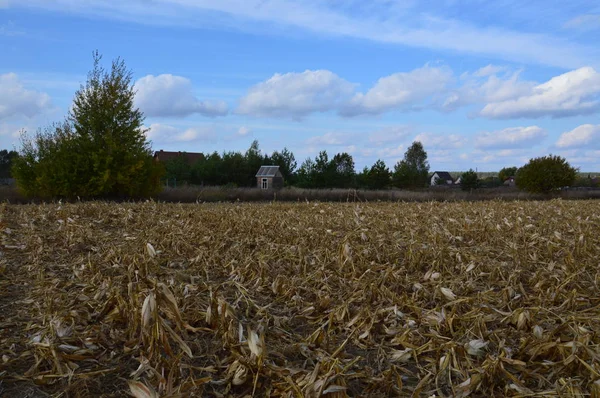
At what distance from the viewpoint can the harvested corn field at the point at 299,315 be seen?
2.66m

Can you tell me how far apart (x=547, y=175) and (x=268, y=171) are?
25.5m

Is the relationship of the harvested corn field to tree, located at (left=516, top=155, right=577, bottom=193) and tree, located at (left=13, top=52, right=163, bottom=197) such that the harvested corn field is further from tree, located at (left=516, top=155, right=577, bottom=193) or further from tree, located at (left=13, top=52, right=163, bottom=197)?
tree, located at (left=516, top=155, right=577, bottom=193)

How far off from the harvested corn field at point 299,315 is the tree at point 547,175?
3617 centimetres

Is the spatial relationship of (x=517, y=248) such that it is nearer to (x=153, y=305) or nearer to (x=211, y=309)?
(x=211, y=309)

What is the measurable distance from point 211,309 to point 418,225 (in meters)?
4.31

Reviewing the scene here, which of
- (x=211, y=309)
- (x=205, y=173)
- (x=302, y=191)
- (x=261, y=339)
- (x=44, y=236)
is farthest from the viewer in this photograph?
(x=205, y=173)

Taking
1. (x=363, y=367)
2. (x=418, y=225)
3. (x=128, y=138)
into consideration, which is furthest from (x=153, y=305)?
(x=128, y=138)

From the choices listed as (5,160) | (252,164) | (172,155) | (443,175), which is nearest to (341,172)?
(252,164)

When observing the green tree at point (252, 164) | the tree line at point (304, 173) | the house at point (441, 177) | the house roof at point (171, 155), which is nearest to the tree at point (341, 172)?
the tree line at point (304, 173)

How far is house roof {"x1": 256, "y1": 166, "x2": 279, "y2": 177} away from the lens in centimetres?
5078

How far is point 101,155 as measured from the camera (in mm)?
21109

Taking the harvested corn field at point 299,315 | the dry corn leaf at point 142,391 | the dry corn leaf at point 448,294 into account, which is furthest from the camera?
the dry corn leaf at point 448,294

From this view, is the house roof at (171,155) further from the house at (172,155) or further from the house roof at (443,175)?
the house roof at (443,175)

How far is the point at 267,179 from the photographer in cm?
5044
